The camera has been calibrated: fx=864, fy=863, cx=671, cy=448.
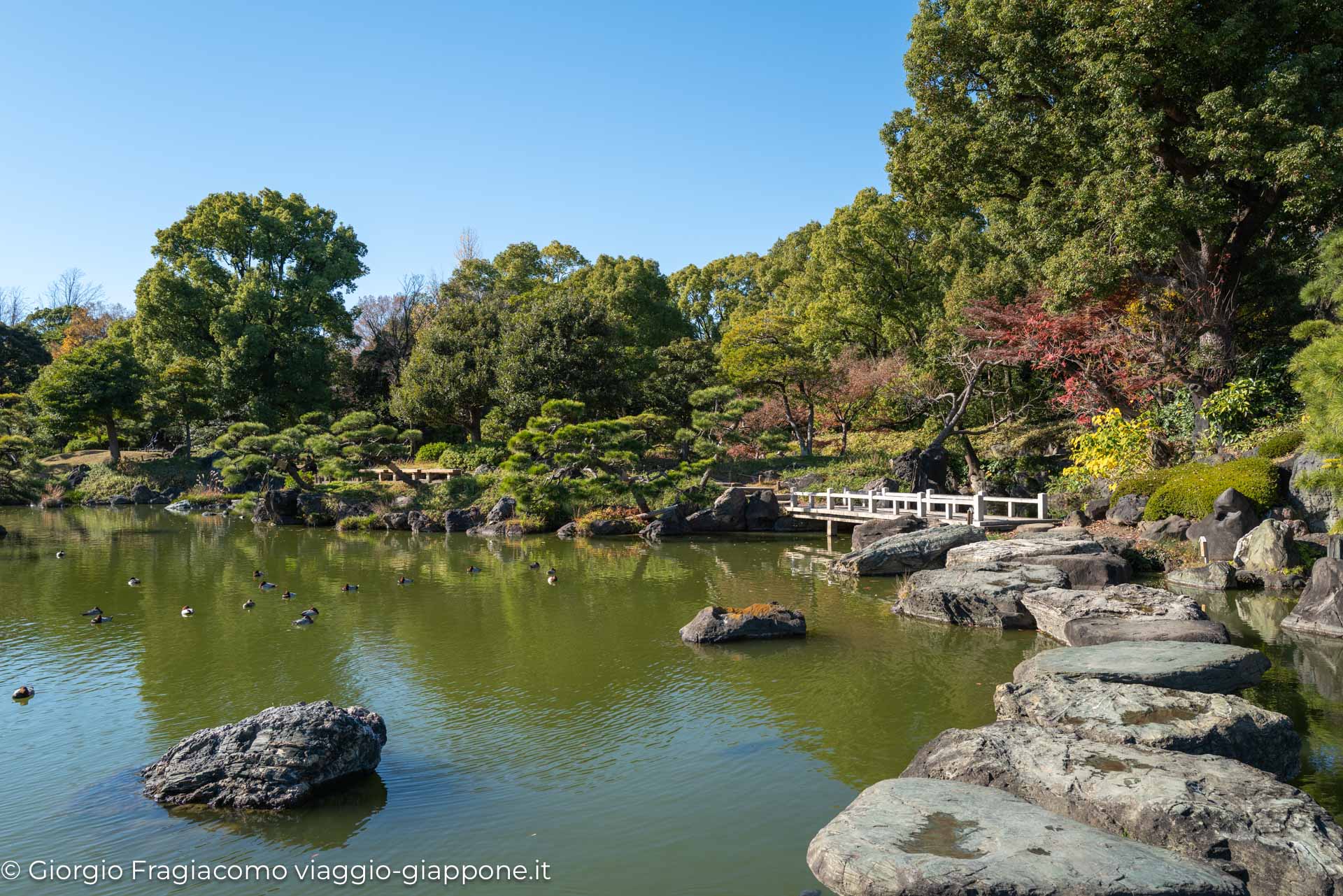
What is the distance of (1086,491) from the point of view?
1923 centimetres

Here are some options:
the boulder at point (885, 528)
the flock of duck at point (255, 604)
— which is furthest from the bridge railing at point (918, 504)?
the flock of duck at point (255, 604)

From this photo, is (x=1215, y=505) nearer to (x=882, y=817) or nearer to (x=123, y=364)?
(x=882, y=817)

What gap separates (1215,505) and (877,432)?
Result: 1808cm

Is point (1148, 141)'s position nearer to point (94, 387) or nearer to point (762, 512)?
point (762, 512)

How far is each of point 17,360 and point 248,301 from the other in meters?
17.8

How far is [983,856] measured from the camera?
14.8 ft

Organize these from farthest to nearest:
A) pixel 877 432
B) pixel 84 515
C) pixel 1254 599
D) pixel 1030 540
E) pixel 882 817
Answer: pixel 877 432, pixel 84 515, pixel 1030 540, pixel 1254 599, pixel 882 817

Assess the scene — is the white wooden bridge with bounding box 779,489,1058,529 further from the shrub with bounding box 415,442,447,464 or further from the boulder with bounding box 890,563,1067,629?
the shrub with bounding box 415,442,447,464

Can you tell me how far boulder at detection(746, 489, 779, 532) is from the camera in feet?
78.6

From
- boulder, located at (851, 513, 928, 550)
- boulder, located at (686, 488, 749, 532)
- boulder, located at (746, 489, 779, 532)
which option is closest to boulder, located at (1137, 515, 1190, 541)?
boulder, located at (851, 513, 928, 550)

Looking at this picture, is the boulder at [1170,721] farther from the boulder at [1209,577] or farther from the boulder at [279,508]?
the boulder at [279,508]

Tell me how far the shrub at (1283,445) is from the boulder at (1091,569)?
182 inches

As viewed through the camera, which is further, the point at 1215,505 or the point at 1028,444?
the point at 1028,444

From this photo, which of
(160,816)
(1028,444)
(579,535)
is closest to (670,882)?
(160,816)
